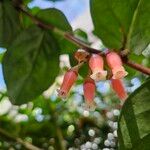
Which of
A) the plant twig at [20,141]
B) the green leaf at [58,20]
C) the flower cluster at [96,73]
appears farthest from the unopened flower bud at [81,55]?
the plant twig at [20,141]

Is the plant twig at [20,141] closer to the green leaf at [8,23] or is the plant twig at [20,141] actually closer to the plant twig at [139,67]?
the green leaf at [8,23]

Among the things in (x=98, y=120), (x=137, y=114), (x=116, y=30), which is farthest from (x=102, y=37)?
(x=98, y=120)

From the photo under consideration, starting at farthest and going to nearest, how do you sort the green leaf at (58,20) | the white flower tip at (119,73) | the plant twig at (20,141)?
the plant twig at (20,141) < the green leaf at (58,20) < the white flower tip at (119,73)

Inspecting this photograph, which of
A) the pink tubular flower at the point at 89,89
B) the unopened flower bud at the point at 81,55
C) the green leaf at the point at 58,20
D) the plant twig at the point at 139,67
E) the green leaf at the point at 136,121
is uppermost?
the green leaf at the point at 58,20

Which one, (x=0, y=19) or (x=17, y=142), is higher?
(x=0, y=19)

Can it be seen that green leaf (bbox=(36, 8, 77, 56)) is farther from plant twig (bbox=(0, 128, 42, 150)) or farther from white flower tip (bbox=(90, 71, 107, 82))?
plant twig (bbox=(0, 128, 42, 150))

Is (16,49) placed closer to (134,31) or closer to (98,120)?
(134,31)

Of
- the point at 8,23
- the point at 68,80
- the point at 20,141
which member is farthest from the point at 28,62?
the point at 20,141

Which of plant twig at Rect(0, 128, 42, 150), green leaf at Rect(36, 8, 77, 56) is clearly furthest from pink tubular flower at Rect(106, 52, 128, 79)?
plant twig at Rect(0, 128, 42, 150)
